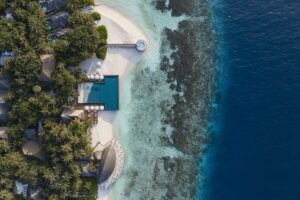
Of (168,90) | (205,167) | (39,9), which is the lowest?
(205,167)

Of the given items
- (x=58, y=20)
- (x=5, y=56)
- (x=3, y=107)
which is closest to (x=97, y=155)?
(x=3, y=107)

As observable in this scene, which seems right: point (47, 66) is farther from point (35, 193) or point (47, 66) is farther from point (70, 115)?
point (35, 193)

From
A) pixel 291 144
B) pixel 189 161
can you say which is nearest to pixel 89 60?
pixel 189 161

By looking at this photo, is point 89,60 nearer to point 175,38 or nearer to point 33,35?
point 33,35

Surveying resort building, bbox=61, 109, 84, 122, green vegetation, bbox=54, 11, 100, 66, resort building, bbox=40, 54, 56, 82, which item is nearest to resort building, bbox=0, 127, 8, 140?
resort building, bbox=61, 109, 84, 122

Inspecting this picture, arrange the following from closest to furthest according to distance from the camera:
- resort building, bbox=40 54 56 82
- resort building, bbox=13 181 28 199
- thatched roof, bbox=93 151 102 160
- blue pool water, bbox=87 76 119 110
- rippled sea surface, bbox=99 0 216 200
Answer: resort building, bbox=40 54 56 82 < thatched roof, bbox=93 151 102 160 < resort building, bbox=13 181 28 199 < blue pool water, bbox=87 76 119 110 < rippled sea surface, bbox=99 0 216 200

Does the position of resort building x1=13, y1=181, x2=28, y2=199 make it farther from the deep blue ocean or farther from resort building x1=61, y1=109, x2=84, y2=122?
the deep blue ocean

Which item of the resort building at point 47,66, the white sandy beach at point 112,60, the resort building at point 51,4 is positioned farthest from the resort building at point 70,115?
the resort building at point 51,4

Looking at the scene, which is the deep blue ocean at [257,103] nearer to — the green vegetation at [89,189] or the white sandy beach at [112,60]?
the white sandy beach at [112,60]
